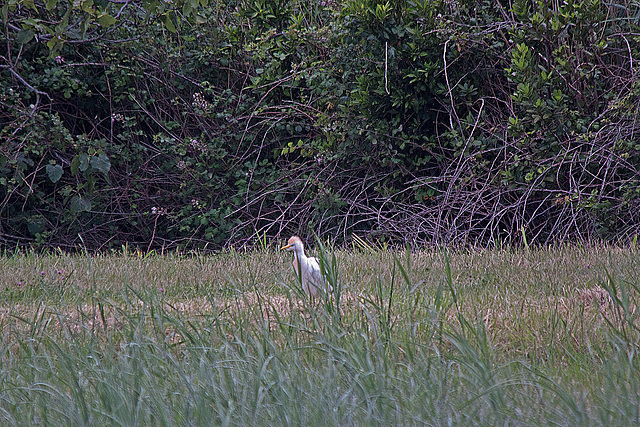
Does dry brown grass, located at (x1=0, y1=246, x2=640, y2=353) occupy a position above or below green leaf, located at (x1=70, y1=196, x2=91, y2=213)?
above

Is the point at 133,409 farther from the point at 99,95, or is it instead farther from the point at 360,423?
the point at 99,95

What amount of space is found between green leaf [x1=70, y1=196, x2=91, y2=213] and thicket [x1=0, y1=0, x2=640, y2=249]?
0.02 metres

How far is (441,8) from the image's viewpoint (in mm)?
6605

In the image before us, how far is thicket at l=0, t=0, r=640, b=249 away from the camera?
6.28m

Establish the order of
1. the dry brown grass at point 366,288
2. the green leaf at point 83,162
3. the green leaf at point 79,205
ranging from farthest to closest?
the green leaf at point 79,205 → the green leaf at point 83,162 → the dry brown grass at point 366,288

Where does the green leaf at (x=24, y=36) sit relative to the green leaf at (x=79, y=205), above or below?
above

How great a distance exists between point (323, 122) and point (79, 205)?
2.91 metres

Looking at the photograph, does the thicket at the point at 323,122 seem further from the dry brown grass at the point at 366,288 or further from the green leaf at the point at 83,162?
the dry brown grass at the point at 366,288

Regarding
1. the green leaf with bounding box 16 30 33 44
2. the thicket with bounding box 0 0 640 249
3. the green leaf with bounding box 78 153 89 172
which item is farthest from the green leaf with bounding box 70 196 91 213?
the green leaf with bounding box 16 30 33 44

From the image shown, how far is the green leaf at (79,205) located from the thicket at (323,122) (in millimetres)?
16

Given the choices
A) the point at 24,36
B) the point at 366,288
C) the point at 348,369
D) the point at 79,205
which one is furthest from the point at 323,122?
the point at 348,369

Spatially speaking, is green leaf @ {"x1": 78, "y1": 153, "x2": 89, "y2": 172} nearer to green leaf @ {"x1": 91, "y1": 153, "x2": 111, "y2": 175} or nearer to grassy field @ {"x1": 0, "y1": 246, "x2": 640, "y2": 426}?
green leaf @ {"x1": 91, "y1": 153, "x2": 111, "y2": 175}

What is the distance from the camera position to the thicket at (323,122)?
20.6ft

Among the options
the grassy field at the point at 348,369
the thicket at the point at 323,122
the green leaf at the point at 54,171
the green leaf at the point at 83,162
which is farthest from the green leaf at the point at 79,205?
the grassy field at the point at 348,369
